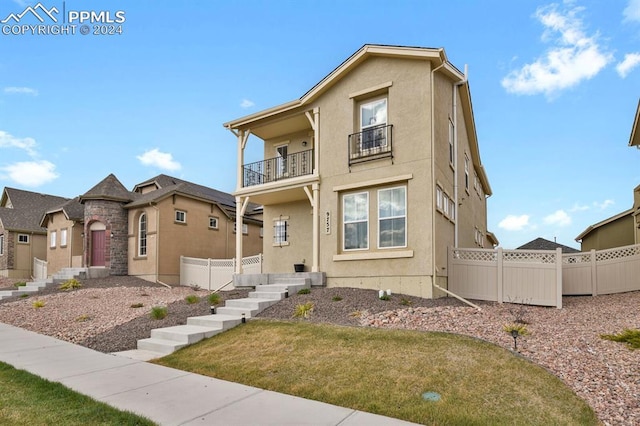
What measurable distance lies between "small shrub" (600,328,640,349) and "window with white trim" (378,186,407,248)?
5269 millimetres

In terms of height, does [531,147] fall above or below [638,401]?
above

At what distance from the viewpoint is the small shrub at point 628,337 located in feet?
21.5

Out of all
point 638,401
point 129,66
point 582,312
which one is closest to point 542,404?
point 638,401

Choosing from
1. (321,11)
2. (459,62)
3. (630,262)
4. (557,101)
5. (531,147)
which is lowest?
(630,262)

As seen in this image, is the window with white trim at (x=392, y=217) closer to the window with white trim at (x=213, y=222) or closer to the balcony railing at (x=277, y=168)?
the balcony railing at (x=277, y=168)

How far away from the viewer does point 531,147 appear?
16375 millimetres

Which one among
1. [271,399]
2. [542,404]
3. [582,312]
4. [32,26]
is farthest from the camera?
[32,26]

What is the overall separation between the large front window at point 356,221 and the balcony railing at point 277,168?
290 centimetres

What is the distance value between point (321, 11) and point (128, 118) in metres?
10.7

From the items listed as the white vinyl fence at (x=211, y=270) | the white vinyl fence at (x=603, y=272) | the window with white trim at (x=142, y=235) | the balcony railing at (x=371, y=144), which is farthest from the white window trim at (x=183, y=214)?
the white vinyl fence at (x=603, y=272)

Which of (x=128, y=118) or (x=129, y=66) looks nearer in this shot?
(x=129, y=66)

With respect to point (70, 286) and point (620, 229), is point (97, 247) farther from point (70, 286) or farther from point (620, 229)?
point (620, 229)

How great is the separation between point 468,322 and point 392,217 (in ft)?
14.1

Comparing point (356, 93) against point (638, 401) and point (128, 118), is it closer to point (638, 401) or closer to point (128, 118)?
point (638, 401)
